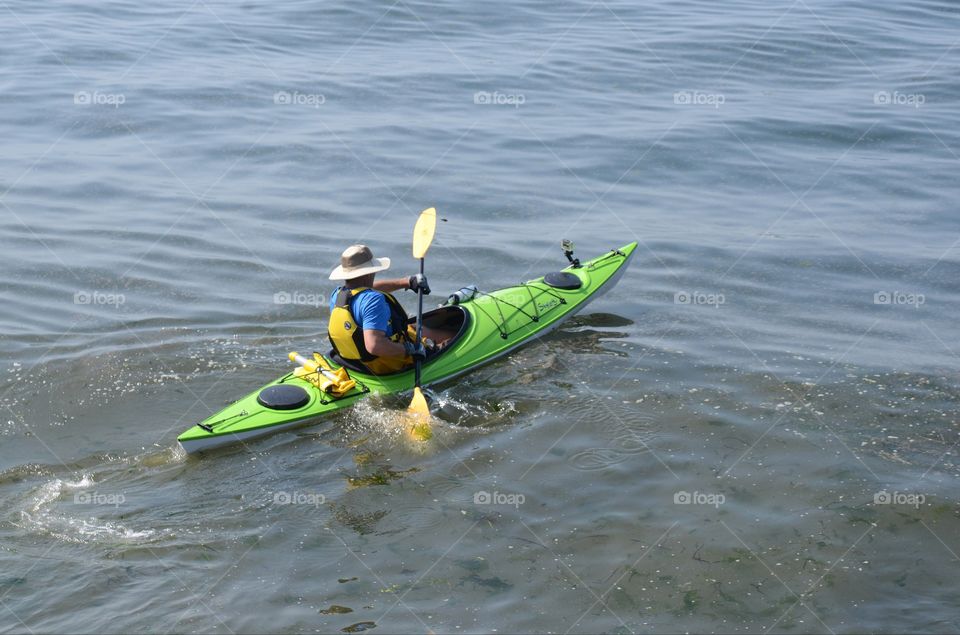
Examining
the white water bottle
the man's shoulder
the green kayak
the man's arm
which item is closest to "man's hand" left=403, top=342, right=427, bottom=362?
the green kayak

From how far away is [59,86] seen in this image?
16.7 metres

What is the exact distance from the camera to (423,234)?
8828mm

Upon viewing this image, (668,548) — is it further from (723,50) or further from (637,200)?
(723,50)

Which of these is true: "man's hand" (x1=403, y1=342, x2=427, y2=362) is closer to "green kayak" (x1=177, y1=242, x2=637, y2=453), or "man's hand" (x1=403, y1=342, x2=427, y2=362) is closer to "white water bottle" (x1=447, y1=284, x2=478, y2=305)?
"green kayak" (x1=177, y1=242, x2=637, y2=453)

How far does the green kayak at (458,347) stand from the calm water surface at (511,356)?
0.54 ft

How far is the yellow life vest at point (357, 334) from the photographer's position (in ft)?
24.8

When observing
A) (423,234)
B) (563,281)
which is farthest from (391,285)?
(563,281)

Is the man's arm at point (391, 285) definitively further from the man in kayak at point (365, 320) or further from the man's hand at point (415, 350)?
the man's hand at point (415, 350)

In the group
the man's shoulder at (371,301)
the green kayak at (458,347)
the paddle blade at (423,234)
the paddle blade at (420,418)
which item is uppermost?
the paddle blade at (423,234)

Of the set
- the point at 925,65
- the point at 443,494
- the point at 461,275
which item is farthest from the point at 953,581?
the point at 925,65

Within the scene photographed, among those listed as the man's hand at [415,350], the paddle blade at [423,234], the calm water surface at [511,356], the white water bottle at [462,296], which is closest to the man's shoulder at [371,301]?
the man's hand at [415,350]

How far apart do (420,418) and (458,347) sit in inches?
42.5

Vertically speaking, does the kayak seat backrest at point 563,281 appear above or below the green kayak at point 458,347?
above

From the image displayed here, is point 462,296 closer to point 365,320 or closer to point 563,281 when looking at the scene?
point 563,281
